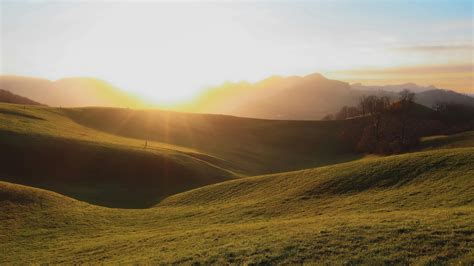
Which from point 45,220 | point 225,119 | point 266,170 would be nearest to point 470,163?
point 45,220

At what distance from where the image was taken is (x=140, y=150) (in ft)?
289

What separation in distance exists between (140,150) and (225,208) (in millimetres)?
46902

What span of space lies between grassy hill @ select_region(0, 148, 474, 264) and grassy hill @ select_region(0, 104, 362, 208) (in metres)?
17.0

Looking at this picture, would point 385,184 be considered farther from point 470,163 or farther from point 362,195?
point 470,163

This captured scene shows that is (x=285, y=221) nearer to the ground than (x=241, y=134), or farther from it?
nearer to the ground

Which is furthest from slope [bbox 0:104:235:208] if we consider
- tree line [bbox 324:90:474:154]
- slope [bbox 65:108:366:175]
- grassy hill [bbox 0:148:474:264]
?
tree line [bbox 324:90:474:154]

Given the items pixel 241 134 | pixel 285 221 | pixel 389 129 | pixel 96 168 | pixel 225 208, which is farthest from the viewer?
pixel 241 134

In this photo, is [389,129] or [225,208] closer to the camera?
[225,208]

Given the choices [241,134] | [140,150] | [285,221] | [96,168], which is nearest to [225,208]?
[285,221]

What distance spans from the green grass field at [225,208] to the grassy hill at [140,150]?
0.38 m

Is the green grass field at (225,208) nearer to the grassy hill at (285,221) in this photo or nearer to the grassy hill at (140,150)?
the grassy hill at (285,221)

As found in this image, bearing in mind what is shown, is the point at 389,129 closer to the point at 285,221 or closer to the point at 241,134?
the point at 241,134

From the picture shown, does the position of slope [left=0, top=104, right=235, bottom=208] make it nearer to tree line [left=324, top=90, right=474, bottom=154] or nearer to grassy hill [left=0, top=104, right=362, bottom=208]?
grassy hill [left=0, top=104, right=362, bottom=208]

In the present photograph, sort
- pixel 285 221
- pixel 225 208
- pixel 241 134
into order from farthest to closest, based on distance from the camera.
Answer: pixel 241 134 → pixel 225 208 → pixel 285 221
